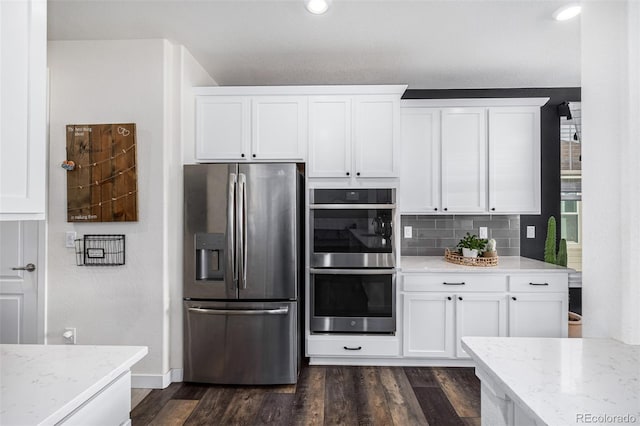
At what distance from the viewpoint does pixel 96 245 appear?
2.79 m

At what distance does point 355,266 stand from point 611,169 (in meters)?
2.01

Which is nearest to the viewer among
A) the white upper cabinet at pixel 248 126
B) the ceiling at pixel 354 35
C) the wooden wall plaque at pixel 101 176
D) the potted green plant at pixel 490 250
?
the ceiling at pixel 354 35

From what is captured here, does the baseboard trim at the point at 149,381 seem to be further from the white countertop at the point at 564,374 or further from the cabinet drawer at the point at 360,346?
the white countertop at the point at 564,374

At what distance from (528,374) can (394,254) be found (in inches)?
80.9

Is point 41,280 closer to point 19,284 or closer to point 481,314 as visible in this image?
point 19,284

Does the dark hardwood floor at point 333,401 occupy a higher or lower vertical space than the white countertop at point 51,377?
lower

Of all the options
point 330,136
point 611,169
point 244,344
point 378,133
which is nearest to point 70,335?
point 244,344

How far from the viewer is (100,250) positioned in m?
2.78

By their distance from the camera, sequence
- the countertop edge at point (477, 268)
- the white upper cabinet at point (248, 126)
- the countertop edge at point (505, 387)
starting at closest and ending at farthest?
the countertop edge at point (505, 387)
the countertop edge at point (477, 268)
the white upper cabinet at point (248, 126)

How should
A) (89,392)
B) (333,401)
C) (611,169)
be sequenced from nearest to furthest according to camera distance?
(89,392) < (611,169) < (333,401)

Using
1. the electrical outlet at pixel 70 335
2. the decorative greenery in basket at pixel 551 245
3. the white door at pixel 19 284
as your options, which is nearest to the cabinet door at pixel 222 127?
the white door at pixel 19 284

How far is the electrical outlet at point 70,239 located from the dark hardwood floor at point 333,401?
1.24 m

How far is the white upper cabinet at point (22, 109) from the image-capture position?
955mm

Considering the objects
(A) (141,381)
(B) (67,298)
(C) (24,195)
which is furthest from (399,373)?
(C) (24,195)
